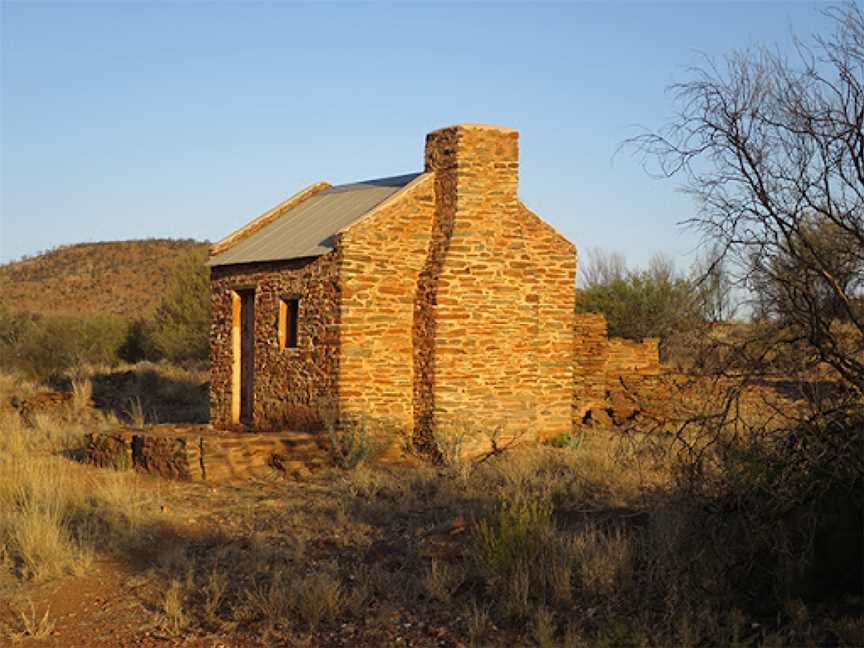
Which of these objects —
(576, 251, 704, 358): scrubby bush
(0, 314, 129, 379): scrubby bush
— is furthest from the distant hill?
(576, 251, 704, 358): scrubby bush

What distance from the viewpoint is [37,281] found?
62.5 m

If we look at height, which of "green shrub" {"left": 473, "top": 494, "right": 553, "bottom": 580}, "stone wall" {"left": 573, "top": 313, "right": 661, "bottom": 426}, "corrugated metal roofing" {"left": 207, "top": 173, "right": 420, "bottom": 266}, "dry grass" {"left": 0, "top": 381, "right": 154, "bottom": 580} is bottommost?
"dry grass" {"left": 0, "top": 381, "right": 154, "bottom": 580}

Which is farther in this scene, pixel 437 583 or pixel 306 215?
pixel 306 215

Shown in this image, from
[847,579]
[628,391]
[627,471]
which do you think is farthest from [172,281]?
[847,579]

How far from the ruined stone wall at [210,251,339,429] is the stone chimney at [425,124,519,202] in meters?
2.39

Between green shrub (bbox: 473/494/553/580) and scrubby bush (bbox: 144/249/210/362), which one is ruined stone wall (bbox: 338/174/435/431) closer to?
green shrub (bbox: 473/494/553/580)

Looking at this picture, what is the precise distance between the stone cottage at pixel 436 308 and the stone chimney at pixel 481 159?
0.06ft

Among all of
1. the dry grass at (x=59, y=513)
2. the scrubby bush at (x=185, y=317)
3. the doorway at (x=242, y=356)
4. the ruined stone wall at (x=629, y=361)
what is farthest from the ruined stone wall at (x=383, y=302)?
the scrubby bush at (x=185, y=317)

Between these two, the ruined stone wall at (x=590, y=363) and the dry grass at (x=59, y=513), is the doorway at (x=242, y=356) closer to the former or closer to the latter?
the dry grass at (x=59, y=513)

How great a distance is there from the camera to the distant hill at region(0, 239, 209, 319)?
57.0m

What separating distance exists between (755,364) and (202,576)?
17.2ft

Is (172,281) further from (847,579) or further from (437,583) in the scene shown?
(847,579)

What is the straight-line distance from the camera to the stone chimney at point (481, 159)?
1514cm

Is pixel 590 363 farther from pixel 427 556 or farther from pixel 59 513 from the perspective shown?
pixel 59 513
